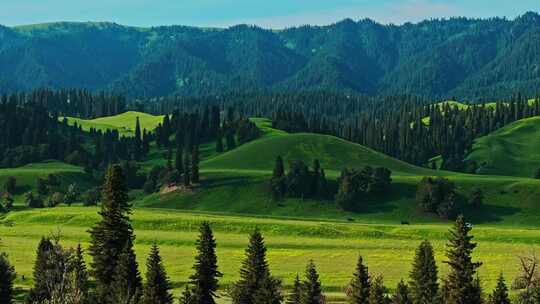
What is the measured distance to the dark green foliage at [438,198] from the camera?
18112 cm

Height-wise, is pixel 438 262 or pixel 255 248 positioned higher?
pixel 255 248

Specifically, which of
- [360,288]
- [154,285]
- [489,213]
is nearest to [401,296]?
[360,288]

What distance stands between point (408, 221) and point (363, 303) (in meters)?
113

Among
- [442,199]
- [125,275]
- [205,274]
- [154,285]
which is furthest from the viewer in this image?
[442,199]

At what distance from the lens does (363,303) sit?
228 feet

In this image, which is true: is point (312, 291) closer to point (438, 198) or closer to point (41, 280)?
point (41, 280)

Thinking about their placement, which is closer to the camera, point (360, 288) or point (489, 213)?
point (360, 288)

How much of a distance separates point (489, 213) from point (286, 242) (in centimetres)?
7455

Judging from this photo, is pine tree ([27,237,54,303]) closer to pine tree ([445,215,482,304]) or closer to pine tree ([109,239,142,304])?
pine tree ([109,239,142,304])

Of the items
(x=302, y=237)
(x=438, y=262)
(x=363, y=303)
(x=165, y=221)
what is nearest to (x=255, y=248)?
(x=363, y=303)

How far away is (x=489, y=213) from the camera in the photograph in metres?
184

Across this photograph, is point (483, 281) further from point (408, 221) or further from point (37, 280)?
point (408, 221)

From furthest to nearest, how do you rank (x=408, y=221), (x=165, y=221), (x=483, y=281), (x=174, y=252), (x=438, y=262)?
(x=408, y=221), (x=165, y=221), (x=174, y=252), (x=438, y=262), (x=483, y=281)

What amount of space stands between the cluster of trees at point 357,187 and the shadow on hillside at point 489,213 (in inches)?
→ 999
